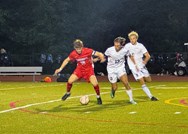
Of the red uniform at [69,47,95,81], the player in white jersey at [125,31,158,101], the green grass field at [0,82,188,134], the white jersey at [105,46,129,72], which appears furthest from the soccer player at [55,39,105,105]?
the player in white jersey at [125,31,158,101]

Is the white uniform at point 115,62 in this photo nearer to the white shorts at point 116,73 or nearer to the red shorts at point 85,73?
the white shorts at point 116,73

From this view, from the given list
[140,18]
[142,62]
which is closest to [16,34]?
[140,18]

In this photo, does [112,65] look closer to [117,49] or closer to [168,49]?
[117,49]

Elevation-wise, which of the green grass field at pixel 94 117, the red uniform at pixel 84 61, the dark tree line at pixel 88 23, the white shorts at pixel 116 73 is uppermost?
the dark tree line at pixel 88 23

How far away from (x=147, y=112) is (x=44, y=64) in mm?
29022

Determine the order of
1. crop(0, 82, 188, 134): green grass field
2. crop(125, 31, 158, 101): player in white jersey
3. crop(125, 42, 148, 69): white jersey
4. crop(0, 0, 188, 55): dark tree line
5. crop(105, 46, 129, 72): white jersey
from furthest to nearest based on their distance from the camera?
crop(0, 0, 188, 55): dark tree line < crop(125, 42, 148, 69): white jersey < crop(125, 31, 158, 101): player in white jersey < crop(105, 46, 129, 72): white jersey < crop(0, 82, 188, 134): green grass field

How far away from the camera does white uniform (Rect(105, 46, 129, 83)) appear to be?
15445 mm

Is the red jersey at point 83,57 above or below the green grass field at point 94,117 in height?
above

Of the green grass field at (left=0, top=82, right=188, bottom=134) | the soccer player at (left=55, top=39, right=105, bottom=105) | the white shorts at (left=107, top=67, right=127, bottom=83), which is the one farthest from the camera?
the white shorts at (left=107, top=67, right=127, bottom=83)

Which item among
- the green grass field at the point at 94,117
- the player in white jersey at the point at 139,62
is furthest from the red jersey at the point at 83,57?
the player in white jersey at the point at 139,62

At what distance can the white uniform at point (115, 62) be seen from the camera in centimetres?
1545

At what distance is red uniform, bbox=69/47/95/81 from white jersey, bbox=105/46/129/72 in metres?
0.69

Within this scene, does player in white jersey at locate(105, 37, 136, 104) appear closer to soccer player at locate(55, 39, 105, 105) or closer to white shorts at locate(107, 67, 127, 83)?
white shorts at locate(107, 67, 127, 83)

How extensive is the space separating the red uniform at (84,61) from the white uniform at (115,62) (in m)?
0.69
